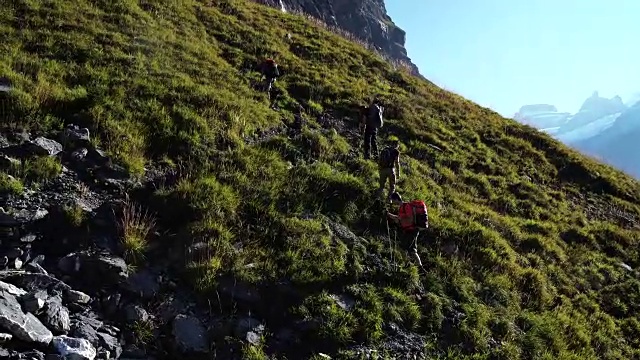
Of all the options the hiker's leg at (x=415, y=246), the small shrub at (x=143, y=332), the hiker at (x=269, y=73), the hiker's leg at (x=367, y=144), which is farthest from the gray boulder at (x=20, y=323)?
the hiker at (x=269, y=73)

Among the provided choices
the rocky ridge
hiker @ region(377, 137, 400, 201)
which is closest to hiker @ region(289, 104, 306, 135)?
hiker @ region(377, 137, 400, 201)

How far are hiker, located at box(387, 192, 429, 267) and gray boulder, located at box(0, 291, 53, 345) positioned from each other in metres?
6.35

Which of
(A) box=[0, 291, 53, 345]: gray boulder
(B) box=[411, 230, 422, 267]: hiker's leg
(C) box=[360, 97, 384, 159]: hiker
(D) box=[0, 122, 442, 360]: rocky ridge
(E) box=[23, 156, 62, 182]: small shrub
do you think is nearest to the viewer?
(A) box=[0, 291, 53, 345]: gray boulder

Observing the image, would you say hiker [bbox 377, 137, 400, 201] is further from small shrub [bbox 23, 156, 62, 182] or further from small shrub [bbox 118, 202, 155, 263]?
small shrub [bbox 23, 156, 62, 182]

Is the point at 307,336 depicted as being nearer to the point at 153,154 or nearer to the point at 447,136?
the point at 153,154

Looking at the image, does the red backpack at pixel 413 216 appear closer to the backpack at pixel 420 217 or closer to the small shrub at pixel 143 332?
the backpack at pixel 420 217

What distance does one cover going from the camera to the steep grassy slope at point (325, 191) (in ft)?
28.2

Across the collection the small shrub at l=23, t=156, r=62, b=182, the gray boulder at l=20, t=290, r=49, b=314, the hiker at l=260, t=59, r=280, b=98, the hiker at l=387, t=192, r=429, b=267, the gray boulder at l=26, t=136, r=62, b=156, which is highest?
the hiker at l=260, t=59, r=280, b=98

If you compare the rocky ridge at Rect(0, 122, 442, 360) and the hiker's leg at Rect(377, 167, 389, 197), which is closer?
the rocky ridge at Rect(0, 122, 442, 360)

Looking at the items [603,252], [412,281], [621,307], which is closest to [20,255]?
[412,281]

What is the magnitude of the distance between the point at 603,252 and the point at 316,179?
8294mm

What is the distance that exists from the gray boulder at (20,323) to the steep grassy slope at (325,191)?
7.16 ft

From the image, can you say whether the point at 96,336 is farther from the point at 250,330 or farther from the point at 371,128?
the point at 371,128

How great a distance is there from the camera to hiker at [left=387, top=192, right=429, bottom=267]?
396 inches
